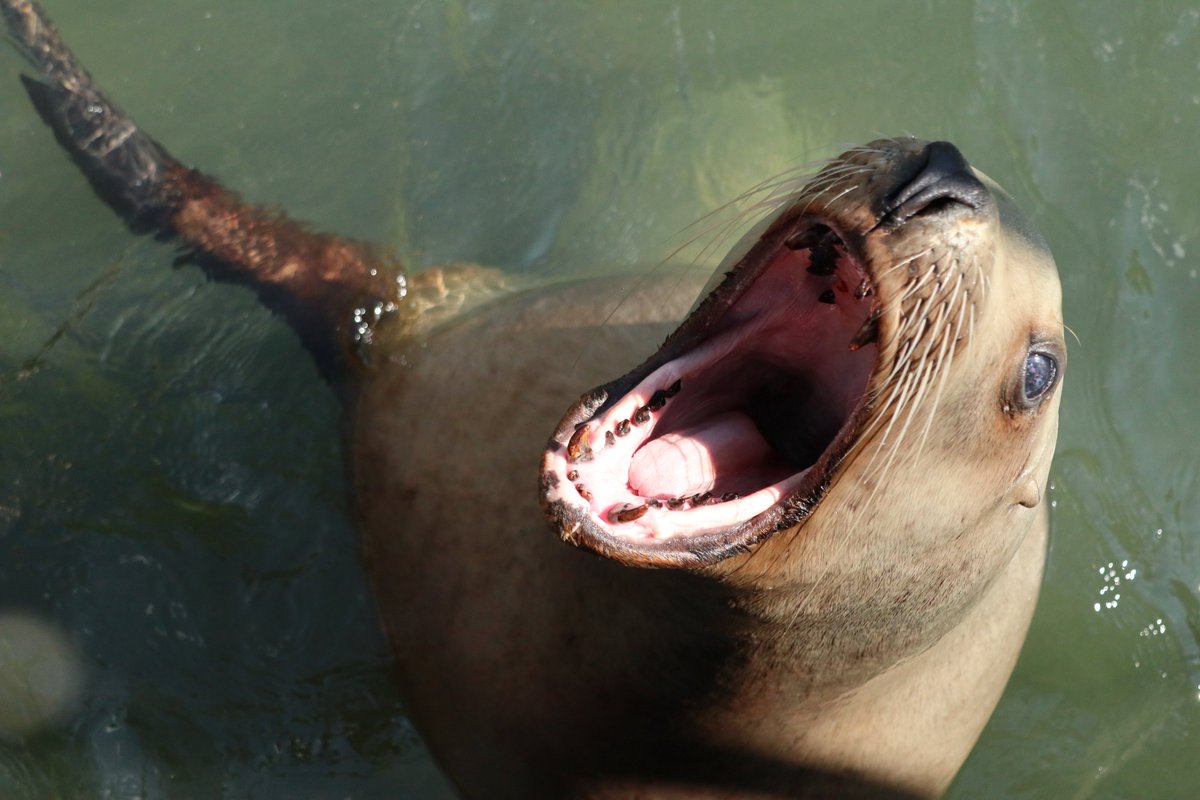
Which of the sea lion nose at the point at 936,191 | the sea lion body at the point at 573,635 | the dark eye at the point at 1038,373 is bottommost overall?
the sea lion body at the point at 573,635

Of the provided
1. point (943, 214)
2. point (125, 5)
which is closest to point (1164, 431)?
point (943, 214)

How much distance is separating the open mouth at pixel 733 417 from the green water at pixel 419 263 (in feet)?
4.81

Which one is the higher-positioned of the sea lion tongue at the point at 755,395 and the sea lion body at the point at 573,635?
the sea lion tongue at the point at 755,395

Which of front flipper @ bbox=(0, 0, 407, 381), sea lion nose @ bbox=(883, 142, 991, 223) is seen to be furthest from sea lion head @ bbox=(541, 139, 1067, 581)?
front flipper @ bbox=(0, 0, 407, 381)

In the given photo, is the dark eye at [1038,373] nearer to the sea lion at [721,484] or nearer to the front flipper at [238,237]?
the sea lion at [721,484]

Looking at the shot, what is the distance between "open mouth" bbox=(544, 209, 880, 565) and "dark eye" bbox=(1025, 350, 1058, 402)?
0.34 meters

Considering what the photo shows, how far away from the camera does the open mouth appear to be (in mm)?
2375

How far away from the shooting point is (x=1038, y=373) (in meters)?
2.64

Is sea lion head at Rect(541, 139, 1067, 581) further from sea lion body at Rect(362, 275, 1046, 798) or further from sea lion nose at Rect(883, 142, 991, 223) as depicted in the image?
sea lion body at Rect(362, 275, 1046, 798)

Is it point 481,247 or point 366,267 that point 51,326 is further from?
point 481,247

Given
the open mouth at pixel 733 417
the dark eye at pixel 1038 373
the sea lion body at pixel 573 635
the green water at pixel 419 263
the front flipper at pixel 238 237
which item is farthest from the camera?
the front flipper at pixel 238 237

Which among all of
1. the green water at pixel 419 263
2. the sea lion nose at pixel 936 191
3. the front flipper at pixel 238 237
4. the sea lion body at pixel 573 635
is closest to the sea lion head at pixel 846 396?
the sea lion nose at pixel 936 191

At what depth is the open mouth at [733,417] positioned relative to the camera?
2375 mm

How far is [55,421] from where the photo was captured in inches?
166
